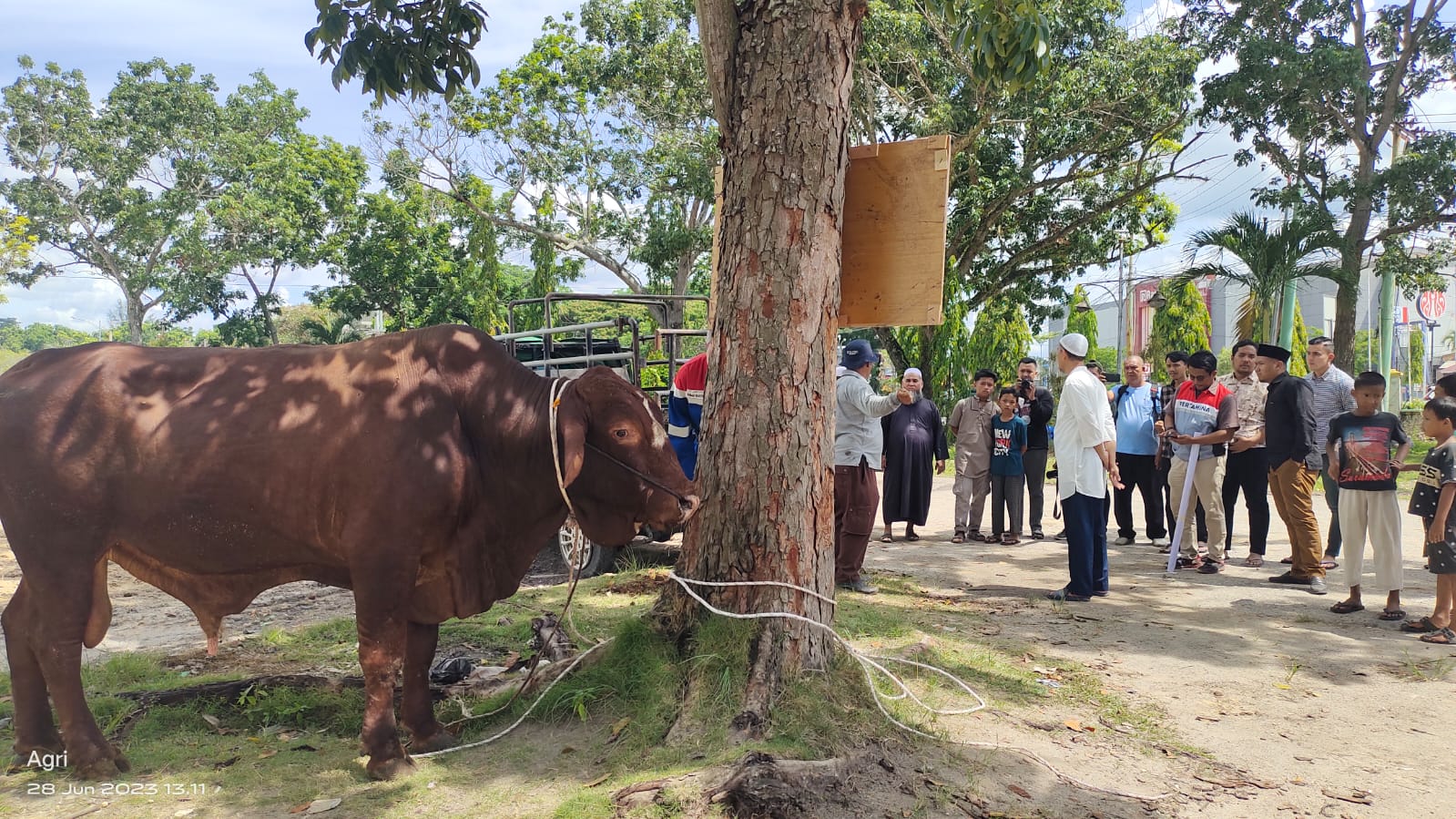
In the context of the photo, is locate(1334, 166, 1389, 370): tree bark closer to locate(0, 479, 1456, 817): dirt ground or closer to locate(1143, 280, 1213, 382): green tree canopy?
locate(0, 479, 1456, 817): dirt ground

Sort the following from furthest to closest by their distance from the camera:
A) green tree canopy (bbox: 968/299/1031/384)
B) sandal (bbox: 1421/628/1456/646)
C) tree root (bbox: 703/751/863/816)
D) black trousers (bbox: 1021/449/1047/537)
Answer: green tree canopy (bbox: 968/299/1031/384), black trousers (bbox: 1021/449/1047/537), sandal (bbox: 1421/628/1456/646), tree root (bbox: 703/751/863/816)

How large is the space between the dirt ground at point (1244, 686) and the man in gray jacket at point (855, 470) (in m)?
1.00

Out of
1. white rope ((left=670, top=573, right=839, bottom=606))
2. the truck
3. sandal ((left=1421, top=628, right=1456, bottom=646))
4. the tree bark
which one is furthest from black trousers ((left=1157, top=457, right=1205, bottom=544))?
the tree bark

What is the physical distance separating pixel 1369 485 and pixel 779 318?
4921 millimetres

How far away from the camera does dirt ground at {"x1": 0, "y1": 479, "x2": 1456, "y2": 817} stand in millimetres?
3627

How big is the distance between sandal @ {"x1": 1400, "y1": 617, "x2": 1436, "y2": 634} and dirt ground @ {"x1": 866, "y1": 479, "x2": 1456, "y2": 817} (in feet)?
0.29

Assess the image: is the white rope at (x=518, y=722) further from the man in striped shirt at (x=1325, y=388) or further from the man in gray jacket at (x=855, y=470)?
the man in striped shirt at (x=1325, y=388)

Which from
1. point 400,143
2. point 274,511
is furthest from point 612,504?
point 400,143

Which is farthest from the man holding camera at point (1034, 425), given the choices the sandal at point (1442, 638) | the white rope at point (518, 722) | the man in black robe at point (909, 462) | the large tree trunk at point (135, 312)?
the large tree trunk at point (135, 312)

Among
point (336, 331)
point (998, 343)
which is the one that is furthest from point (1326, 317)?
point (336, 331)

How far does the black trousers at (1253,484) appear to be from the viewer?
8617mm

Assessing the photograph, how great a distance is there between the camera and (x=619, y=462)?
3854 mm

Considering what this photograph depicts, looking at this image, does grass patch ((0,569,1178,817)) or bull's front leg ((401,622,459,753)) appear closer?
grass patch ((0,569,1178,817))

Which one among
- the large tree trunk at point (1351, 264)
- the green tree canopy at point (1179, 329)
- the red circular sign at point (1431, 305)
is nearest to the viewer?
the large tree trunk at point (1351, 264)
